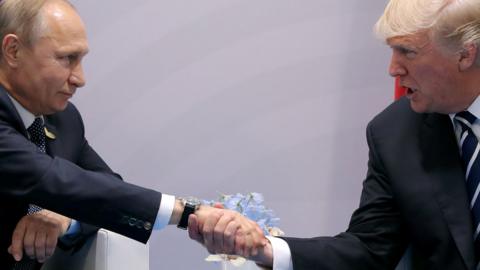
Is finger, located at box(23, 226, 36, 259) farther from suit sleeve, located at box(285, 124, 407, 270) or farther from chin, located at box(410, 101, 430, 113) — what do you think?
chin, located at box(410, 101, 430, 113)

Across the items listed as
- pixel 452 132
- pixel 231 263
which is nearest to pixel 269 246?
pixel 231 263

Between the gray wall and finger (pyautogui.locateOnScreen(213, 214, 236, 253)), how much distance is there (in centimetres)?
113

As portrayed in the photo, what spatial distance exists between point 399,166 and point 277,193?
1.40m

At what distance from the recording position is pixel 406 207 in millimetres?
2617

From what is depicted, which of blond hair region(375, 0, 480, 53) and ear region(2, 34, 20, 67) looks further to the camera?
ear region(2, 34, 20, 67)

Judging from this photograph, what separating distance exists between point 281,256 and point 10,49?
1.01 metres

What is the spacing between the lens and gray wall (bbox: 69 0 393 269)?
368cm

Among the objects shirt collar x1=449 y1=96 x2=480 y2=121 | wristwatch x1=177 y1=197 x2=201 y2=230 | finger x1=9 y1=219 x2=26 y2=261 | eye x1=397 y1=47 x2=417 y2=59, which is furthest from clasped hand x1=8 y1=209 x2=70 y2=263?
shirt collar x1=449 y1=96 x2=480 y2=121

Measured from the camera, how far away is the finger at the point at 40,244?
254 centimetres

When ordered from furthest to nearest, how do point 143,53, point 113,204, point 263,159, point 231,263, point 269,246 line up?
1. point 263,159
2. point 143,53
3. point 231,263
4. point 269,246
5. point 113,204

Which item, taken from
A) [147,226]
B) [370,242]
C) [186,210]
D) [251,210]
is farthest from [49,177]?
[370,242]

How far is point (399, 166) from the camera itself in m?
2.65

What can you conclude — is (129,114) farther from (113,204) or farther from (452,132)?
(452,132)

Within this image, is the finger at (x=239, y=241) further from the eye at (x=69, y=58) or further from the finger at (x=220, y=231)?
the eye at (x=69, y=58)
